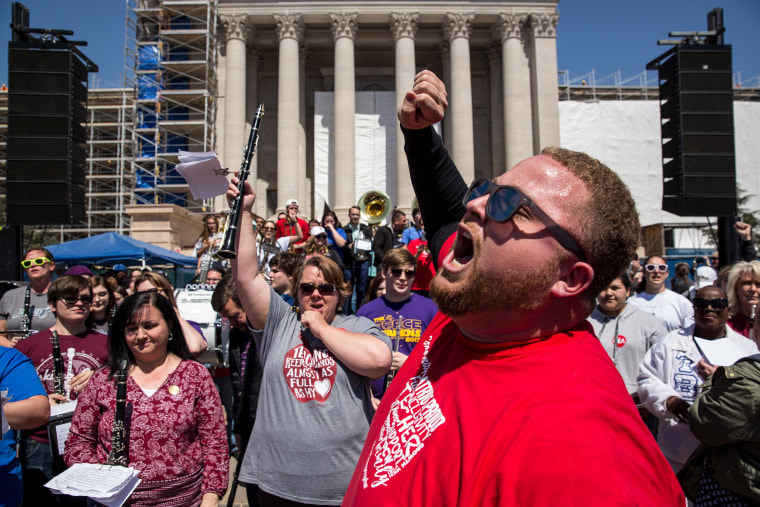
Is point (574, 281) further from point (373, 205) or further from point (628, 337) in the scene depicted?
point (373, 205)

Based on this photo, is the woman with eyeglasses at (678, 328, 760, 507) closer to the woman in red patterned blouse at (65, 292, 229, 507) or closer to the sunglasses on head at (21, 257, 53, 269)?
the woman in red patterned blouse at (65, 292, 229, 507)

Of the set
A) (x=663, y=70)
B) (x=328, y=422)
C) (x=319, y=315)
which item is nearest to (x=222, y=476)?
(x=328, y=422)

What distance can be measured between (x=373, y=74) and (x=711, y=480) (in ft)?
105

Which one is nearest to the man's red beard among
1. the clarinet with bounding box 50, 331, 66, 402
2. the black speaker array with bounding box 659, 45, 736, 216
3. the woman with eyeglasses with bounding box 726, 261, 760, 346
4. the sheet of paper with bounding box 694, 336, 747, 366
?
the sheet of paper with bounding box 694, 336, 747, 366

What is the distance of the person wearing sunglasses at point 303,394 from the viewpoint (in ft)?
8.68

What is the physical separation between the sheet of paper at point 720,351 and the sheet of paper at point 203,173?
3.51m

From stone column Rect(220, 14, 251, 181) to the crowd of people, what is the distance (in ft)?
75.1

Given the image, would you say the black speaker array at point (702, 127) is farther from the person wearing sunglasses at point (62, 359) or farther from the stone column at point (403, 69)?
the stone column at point (403, 69)

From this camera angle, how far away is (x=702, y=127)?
1050 centimetres

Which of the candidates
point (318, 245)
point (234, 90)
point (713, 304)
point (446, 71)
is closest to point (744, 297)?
point (713, 304)

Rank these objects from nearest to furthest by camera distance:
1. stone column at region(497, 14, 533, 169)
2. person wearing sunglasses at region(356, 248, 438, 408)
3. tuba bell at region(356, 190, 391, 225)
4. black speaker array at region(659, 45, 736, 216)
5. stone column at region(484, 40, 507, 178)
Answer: person wearing sunglasses at region(356, 248, 438, 408) < black speaker array at region(659, 45, 736, 216) < tuba bell at region(356, 190, 391, 225) < stone column at region(497, 14, 533, 169) < stone column at region(484, 40, 507, 178)

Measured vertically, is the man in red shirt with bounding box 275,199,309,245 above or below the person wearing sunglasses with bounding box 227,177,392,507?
above

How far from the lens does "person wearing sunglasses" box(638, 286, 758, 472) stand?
12.0ft

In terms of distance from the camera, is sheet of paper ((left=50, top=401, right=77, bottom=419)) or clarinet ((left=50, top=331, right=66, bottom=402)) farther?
clarinet ((left=50, top=331, right=66, bottom=402))
